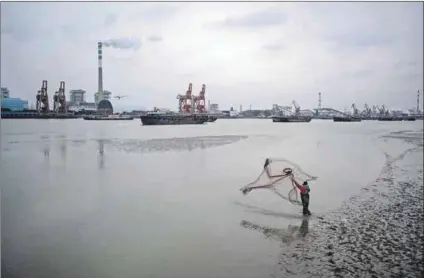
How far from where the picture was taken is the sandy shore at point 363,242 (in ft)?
14.8

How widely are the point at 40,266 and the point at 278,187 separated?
493cm

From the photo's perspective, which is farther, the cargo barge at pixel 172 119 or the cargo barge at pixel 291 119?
the cargo barge at pixel 291 119

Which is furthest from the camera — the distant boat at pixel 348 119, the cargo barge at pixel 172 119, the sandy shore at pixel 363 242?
the distant boat at pixel 348 119

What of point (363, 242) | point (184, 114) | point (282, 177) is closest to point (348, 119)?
point (184, 114)

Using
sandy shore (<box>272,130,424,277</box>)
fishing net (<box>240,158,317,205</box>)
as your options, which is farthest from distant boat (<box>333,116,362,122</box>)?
fishing net (<box>240,158,317,205</box>)

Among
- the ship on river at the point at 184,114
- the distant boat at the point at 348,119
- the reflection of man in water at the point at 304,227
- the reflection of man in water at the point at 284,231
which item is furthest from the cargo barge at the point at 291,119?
the reflection of man in water at the point at 284,231

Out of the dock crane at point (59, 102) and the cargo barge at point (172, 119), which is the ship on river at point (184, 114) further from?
the dock crane at point (59, 102)

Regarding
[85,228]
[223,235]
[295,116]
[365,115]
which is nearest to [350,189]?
[223,235]

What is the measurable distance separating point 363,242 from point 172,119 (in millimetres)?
52378

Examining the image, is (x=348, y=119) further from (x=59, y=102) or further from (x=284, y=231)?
(x=284, y=231)

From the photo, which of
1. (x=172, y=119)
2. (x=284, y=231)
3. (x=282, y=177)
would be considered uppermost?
(x=172, y=119)

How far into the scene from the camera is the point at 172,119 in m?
56.9

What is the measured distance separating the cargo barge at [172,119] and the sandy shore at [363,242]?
1867 inches

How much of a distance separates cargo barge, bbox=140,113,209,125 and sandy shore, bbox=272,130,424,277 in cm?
4742
